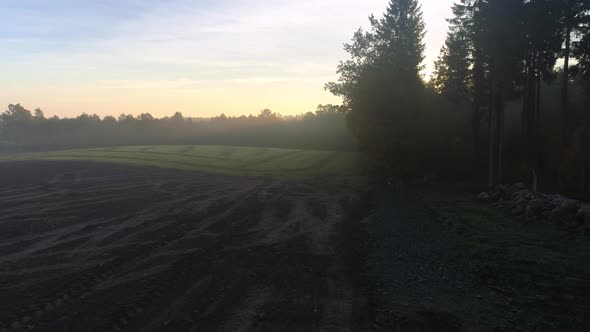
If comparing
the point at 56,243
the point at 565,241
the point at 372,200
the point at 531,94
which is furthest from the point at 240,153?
Result: the point at 565,241

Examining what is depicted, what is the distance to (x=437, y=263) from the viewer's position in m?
14.7

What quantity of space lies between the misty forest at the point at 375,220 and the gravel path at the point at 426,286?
0.25 ft

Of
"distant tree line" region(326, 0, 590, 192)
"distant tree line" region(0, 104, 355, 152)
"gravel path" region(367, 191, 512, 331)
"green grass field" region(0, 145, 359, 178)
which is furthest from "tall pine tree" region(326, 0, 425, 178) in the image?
"distant tree line" region(0, 104, 355, 152)

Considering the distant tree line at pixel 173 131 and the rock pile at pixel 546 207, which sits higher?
the distant tree line at pixel 173 131

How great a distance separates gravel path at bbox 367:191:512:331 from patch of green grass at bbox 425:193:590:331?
2.23ft

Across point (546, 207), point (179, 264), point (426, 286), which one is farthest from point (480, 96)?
point (179, 264)

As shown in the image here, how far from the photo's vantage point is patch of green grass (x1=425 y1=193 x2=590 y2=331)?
1013 centimetres

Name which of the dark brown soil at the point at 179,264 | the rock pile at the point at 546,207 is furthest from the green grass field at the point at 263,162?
the rock pile at the point at 546,207

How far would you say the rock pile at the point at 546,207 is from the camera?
19.2 meters

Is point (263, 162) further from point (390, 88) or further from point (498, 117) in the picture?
point (498, 117)

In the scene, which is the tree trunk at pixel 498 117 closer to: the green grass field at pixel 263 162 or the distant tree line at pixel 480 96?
the distant tree line at pixel 480 96

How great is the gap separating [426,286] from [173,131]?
132 m

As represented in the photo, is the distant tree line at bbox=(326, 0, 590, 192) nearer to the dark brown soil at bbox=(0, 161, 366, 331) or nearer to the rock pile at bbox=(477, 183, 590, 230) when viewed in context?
the rock pile at bbox=(477, 183, 590, 230)

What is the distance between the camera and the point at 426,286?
12.4 m
